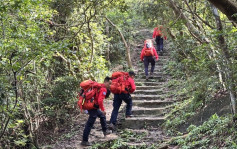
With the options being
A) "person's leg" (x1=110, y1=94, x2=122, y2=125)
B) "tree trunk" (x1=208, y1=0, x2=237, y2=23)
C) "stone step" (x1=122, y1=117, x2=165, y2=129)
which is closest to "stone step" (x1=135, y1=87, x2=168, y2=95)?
"stone step" (x1=122, y1=117, x2=165, y2=129)

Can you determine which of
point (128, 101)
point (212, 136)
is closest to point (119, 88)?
point (128, 101)

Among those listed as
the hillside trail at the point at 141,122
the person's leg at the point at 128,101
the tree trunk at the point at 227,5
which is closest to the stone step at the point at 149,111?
the hillside trail at the point at 141,122

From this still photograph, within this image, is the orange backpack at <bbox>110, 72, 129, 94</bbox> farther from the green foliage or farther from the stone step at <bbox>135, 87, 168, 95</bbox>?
the stone step at <bbox>135, 87, 168, 95</bbox>

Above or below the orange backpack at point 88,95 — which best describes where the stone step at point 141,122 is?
below

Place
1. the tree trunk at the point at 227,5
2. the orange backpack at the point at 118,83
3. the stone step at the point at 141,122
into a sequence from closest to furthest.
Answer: the tree trunk at the point at 227,5 → the orange backpack at the point at 118,83 → the stone step at the point at 141,122

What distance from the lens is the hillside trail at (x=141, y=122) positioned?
749cm

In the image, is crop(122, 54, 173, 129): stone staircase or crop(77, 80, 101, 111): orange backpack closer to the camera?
crop(77, 80, 101, 111): orange backpack

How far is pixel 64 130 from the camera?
8812mm

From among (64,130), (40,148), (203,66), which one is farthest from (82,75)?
(203,66)

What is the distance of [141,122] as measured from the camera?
8.50m

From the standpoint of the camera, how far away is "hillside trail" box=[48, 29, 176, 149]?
7.49 m

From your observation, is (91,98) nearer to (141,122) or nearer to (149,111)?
(141,122)

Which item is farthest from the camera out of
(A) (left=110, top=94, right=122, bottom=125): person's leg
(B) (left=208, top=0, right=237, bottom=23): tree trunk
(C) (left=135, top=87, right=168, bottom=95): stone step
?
(C) (left=135, top=87, right=168, bottom=95): stone step

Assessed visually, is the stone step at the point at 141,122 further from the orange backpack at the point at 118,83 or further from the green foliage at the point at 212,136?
the green foliage at the point at 212,136
